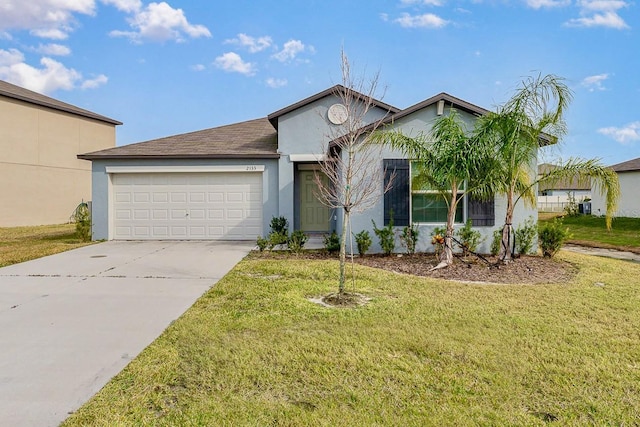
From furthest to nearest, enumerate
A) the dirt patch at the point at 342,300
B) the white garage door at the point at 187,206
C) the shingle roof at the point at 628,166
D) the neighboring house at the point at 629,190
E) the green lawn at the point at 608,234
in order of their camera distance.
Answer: the shingle roof at the point at 628,166 → the neighboring house at the point at 629,190 → the green lawn at the point at 608,234 → the white garage door at the point at 187,206 → the dirt patch at the point at 342,300

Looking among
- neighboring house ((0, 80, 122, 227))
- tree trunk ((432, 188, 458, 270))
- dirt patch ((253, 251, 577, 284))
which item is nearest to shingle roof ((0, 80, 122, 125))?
neighboring house ((0, 80, 122, 227))

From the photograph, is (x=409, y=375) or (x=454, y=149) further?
(x=454, y=149)

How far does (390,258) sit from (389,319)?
4512mm

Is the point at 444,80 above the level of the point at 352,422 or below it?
above

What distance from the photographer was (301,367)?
11.1 feet

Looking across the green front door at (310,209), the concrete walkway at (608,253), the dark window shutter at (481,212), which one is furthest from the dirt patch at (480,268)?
the green front door at (310,209)

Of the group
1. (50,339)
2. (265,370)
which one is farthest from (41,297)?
(265,370)

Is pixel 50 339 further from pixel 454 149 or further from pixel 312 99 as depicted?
pixel 312 99

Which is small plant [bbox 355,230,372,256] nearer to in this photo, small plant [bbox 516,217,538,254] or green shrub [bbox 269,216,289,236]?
green shrub [bbox 269,216,289,236]

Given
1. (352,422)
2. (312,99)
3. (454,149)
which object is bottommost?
(352,422)

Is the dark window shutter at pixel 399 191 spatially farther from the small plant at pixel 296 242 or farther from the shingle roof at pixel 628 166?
the shingle roof at pixel 628 166

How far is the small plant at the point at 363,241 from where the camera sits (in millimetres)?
9383

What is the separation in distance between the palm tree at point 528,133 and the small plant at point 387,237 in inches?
95.5

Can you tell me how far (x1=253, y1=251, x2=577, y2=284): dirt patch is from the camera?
715cm
